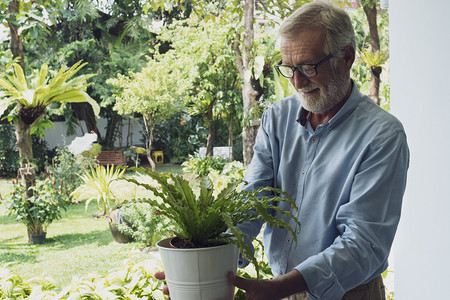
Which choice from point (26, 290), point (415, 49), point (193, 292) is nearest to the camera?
point (193, 292)

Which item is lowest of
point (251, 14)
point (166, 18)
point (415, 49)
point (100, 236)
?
point (100, 236)

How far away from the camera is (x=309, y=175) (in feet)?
3.70

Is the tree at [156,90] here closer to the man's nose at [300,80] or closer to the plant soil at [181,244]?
the man's nose at [300,80]

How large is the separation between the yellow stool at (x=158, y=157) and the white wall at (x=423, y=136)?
6959 mm

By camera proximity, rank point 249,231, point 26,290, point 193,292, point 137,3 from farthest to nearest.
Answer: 1. point 137,3
2. point 26,290
3. point 249,231
4. point 193,292

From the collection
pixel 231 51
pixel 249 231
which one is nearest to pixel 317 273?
pixel 249 231

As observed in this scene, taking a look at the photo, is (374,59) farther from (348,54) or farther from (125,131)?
(125,131)

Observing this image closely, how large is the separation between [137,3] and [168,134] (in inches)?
86.7

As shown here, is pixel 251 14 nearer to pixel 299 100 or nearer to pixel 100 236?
pixel 100 236

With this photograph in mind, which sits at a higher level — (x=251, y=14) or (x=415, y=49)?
(x=251, y=14)

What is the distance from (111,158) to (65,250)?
3566mm

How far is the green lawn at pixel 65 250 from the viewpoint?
4.35 m

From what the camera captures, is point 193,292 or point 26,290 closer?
point 193,292

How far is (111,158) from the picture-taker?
325 inches
